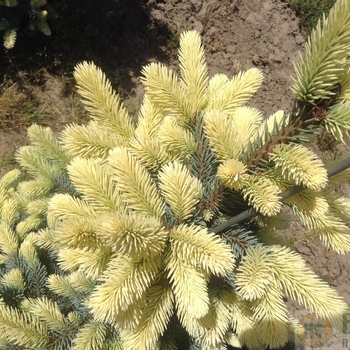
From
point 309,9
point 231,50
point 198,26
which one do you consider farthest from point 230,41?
point 309,9

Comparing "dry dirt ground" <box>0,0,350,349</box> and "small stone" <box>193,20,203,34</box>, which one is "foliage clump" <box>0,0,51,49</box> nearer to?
"dry dirt ground" <box>0,0,350,349</box>

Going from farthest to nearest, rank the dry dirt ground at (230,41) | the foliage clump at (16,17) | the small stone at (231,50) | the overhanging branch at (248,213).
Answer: the small stone at (231,50) → the dry dirt ground at (230,41) → the foliage clump at (16,17) → the overhanging branch at (248,213)

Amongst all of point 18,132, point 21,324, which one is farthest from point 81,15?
point 21,324

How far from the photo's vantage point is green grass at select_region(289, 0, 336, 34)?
12.3 feet

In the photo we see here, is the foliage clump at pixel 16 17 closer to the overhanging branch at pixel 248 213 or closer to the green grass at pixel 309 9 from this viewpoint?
the overhanging branch at pixel 248 213

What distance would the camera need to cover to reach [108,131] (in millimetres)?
1282

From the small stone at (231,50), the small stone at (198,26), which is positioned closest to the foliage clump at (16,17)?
the small stone at (198,26)

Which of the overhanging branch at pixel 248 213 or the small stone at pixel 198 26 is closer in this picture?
the overhanging branch at pixel 248 213

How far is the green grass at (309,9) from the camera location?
3760 millimetres

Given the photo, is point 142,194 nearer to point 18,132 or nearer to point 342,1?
point 342,1

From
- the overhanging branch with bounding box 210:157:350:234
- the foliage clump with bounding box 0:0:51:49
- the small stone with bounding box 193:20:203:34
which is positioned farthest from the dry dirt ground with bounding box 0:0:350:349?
the overhanging branch with bounding box 210:157:350:234

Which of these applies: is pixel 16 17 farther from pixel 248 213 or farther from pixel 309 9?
pixel 309 9

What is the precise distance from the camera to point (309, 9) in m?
3.79

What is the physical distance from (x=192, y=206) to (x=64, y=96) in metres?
2.60
